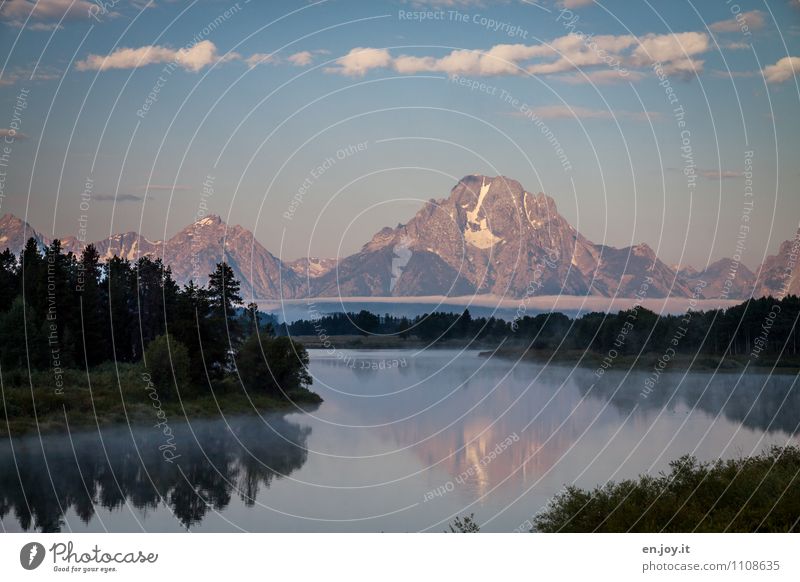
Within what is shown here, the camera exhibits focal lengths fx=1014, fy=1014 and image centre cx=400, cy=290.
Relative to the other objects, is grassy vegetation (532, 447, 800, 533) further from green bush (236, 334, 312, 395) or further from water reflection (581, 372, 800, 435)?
water reflection (581, 372, 800, 435)

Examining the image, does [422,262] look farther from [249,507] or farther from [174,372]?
[249,507]

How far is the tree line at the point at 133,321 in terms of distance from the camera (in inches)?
1512

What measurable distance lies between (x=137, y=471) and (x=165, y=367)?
7871mm

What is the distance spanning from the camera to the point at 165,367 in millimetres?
39188

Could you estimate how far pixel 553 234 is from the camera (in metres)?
96.1

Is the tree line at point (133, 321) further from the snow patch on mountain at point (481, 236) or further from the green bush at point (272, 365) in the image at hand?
the snow patch on mountain at point (481, 236)

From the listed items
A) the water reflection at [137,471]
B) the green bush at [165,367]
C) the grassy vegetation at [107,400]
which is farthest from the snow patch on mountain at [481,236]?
the water reflection at [137,471]

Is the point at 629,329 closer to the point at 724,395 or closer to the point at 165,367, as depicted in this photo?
the point at 724,395

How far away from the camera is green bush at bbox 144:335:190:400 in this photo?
38906 millimetres

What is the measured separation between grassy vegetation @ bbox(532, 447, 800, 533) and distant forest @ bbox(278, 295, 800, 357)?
41689mm

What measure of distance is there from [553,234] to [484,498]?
227 feet

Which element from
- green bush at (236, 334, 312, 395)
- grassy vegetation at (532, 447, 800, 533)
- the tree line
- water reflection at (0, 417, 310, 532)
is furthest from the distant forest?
grassy vegetation at (532, 447, 800, 533)

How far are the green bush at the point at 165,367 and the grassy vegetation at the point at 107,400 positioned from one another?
12 centimetres
